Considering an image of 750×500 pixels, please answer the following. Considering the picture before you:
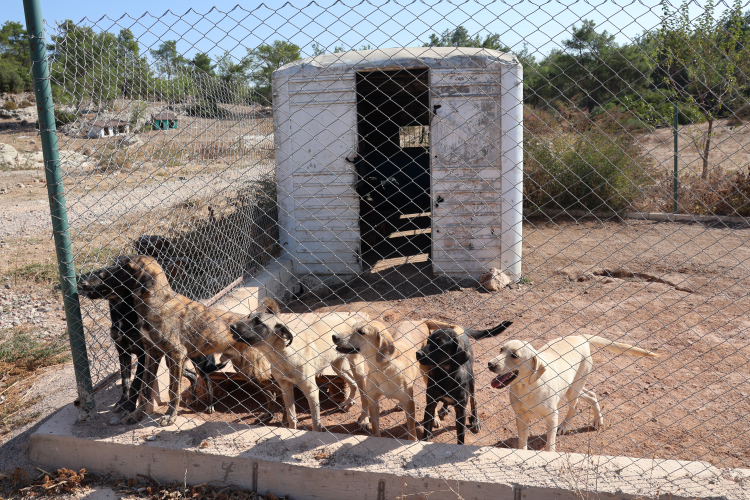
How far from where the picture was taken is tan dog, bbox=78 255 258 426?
352cm

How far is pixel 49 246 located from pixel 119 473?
7.26m

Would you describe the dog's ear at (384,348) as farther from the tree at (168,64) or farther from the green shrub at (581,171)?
the green shrub at (581,171)

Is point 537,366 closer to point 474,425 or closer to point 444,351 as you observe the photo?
point 444,351

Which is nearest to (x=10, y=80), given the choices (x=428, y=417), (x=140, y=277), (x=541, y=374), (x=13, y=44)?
(x=13, y=44)

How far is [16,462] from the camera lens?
3.38 meters

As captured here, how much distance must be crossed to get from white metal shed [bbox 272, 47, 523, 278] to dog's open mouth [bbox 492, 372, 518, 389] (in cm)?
389

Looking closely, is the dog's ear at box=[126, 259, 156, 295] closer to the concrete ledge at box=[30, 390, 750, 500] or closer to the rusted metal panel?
the concrete ledge at box=[30, 390, 750, 500]

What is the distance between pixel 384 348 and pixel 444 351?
16.0 inches

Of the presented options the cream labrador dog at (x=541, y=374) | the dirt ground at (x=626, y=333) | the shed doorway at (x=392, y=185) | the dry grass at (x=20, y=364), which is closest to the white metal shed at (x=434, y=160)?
the dirt ground at (x=626, y=333)

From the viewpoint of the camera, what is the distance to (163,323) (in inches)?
144

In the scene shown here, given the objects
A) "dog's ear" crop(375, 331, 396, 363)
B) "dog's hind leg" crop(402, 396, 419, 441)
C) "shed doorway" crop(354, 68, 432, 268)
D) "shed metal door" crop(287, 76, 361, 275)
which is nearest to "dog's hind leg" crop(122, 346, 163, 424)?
"dog's ear" crop(375, 331, 396, 363)

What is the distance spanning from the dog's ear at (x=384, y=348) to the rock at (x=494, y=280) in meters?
4.17

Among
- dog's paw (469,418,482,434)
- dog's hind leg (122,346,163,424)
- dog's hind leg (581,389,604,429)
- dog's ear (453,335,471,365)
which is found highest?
dog's ear (453,335,471,365)

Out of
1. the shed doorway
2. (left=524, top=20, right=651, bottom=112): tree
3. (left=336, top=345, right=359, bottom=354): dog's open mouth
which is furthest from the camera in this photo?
the shed doorway
